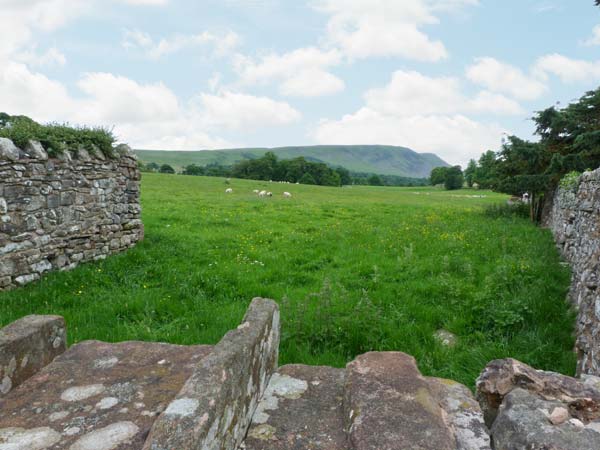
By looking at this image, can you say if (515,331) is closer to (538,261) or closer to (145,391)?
(538,261)

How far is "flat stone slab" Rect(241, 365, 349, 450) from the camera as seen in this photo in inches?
95.0

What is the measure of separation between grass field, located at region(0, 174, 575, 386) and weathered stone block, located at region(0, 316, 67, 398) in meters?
1.78

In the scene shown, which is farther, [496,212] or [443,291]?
[496,212]

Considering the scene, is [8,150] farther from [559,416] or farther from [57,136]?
[559,416]

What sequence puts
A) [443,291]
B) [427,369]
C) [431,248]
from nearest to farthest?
[427,369] → [443,291] → [431,248]

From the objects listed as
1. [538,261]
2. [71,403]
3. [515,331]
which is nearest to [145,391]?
[71,403]

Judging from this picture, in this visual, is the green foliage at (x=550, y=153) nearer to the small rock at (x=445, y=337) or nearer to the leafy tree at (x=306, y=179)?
the small rock at (x=445, y=337)

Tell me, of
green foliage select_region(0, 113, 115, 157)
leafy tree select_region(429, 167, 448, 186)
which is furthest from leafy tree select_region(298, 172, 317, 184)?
green foliage select_region(0, 113, 115, 157)

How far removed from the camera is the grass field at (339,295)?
501 centimetres

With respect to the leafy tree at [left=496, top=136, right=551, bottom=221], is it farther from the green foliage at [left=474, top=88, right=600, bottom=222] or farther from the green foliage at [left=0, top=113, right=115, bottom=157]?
the green foliage at [left=0, top=113, right=115, bottom=157]

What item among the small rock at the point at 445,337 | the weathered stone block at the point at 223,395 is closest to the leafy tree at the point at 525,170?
the small rock at the point at 445,337

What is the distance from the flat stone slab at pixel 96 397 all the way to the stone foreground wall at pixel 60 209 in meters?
4.56

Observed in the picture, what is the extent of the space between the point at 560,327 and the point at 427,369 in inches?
85.4

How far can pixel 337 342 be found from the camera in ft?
16.8
